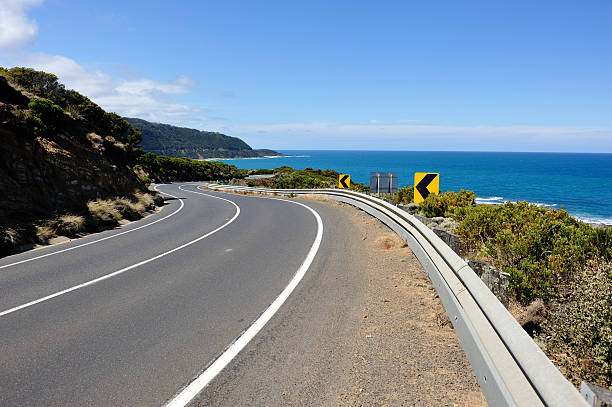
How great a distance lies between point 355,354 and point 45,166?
16.3 m

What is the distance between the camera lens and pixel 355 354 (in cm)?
404

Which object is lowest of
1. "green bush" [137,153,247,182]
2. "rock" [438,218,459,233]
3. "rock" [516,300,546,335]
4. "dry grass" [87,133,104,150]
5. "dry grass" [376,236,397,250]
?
"green bush" [137,153,247,182]

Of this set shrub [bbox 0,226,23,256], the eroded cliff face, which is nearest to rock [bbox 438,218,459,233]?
shrub [bbox 0,226,23,256]

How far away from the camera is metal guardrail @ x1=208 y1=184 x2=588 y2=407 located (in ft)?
7.20

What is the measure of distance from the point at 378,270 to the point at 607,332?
4.35 metres

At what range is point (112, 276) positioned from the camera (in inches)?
293

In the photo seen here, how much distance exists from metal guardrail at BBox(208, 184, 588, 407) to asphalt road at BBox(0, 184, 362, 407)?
1.59 metres

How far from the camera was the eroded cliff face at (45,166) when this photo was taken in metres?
13.2

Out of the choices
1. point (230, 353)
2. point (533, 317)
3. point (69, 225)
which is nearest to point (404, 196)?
point (533, 317)

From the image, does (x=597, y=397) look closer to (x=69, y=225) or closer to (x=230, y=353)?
(x=230, y=353)

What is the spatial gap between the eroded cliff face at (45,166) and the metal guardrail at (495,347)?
12863 mm

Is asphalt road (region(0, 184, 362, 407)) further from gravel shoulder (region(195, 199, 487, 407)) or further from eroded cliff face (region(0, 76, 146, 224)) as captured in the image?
eroded cliff face (region(0, 76, 146, 224))

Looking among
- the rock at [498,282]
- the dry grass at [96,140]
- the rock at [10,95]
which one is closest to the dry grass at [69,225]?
the rock at [10,95]

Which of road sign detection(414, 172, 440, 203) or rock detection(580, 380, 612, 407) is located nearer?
rock detection(580, 380, 612, 407)
